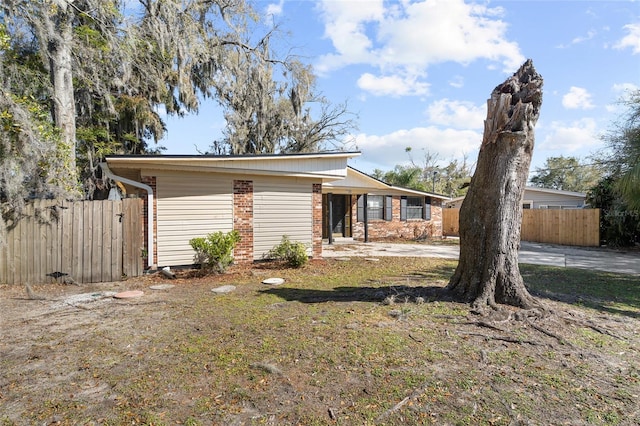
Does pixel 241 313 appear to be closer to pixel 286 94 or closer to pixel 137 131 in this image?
pixel 137 131

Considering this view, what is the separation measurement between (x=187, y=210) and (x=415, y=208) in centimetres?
1276

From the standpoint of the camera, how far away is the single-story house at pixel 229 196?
7277mm

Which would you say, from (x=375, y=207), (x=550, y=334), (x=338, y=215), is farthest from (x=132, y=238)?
(x=375, y=207)

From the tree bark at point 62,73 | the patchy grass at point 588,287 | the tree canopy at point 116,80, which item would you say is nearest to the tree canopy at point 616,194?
the patchy grass at point 588,287

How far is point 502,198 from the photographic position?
4621 millimetres

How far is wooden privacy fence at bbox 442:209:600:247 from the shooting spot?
1420 cm

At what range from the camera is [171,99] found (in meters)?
13.2

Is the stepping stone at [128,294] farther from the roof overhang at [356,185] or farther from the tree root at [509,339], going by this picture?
the roof overhang at [356,185]

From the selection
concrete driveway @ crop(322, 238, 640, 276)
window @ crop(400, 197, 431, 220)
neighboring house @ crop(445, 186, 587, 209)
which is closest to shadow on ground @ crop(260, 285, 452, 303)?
concrete driveway @ crop(322, 238, 640, 276)

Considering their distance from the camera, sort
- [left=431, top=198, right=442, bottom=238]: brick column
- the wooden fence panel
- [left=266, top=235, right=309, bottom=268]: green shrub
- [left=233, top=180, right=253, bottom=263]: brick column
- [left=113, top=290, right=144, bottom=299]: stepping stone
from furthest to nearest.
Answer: [left=431, top=198, right=442, bottom=238]: brick column, [left=233, top=180, right=253, bottom=263]: brick column, [left=266, top=235, right=309, bottom=268]: green shrub, the wooden fence panel, [left=113, top=290, right=144, bottom=299]: stepping stone

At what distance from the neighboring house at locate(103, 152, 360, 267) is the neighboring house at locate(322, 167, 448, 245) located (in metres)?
4.55

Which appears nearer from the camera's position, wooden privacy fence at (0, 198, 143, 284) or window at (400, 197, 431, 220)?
wooden privacy fence at (0, 198, 143, 284)

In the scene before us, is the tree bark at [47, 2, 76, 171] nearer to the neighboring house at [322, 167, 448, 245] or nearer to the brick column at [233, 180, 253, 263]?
the brick column at [233, 180, 253, 263]

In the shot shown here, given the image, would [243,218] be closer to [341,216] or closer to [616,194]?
[341,216]
